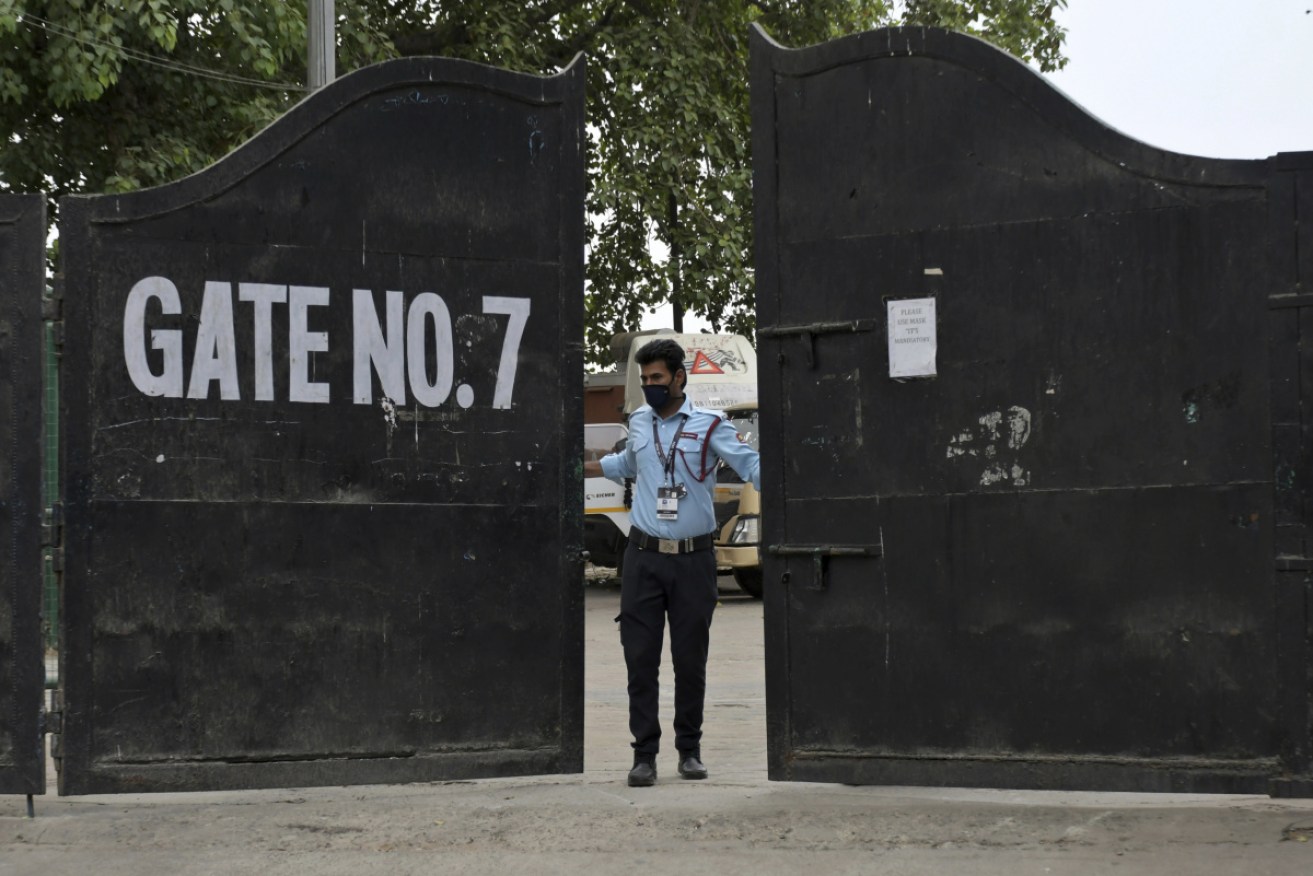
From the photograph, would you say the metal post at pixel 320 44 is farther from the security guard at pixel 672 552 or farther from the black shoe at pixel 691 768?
the black shoe at pixel 691 768

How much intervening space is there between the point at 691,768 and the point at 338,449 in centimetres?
214

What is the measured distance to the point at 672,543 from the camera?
7.29m

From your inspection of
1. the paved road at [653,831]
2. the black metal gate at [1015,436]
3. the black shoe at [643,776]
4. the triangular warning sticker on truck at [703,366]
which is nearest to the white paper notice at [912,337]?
the black metal gate at [1015,436]

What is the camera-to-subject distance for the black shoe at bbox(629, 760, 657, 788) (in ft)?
23.2

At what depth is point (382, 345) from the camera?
6578 mm

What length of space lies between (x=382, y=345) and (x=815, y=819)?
2.46m

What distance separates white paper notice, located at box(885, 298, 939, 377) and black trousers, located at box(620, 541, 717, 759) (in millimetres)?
1395

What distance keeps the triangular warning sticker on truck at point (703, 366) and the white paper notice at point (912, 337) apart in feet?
48.4

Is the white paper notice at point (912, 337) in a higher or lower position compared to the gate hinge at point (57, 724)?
higher

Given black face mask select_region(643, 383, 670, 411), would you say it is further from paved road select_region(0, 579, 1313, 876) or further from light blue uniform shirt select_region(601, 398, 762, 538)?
paved road select_region(0, 579, 1313, 876)

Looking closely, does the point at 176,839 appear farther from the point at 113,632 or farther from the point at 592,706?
the point at 592,706

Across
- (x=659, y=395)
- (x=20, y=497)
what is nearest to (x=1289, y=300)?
(x=659, y=395)

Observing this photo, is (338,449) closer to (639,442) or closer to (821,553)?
(639,442)

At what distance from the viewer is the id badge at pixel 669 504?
7.25m
